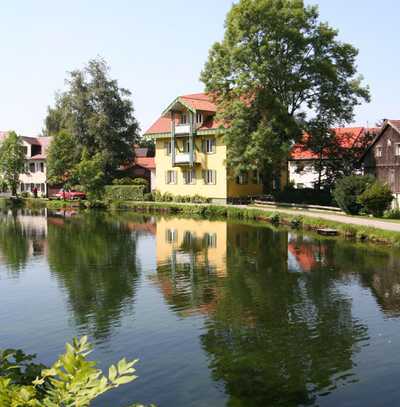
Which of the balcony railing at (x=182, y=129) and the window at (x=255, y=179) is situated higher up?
the balcony railing at (x=182, y=129)

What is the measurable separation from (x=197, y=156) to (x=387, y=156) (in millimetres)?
20012

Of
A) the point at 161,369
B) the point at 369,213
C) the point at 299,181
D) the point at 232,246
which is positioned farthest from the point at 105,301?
the point at 299,181

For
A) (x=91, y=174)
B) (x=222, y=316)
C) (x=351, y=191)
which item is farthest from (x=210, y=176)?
(x=222, y=316)

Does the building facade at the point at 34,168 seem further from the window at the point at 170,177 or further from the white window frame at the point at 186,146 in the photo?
the white window frame at the point at 186,146

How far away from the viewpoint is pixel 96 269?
23.2 meters

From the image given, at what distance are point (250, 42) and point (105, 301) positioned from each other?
109ft

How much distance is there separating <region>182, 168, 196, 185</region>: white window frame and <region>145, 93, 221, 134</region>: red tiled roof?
16.2ft

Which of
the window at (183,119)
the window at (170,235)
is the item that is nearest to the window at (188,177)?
the window at (183,119)

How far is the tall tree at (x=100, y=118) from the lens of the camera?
6581 centimetres

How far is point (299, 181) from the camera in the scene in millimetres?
66125

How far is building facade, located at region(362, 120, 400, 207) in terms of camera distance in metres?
41.5

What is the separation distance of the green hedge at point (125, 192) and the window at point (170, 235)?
927 inches

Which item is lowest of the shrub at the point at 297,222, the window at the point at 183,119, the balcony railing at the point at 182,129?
the shrub at the point at 297,222

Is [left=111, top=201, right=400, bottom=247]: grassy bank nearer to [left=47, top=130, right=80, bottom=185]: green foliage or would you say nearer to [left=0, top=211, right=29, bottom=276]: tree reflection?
[left=47, top=130, right=80, bottom=185]: green foliage
